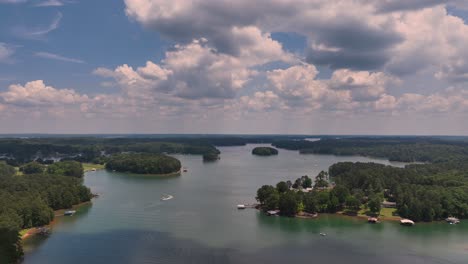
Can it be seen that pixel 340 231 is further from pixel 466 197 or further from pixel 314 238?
pixel 466 197

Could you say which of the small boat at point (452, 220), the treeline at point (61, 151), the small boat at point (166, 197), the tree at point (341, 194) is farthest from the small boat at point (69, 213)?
the treeline at point (61, 151)

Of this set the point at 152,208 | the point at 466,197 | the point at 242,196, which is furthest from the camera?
the point at 242,196

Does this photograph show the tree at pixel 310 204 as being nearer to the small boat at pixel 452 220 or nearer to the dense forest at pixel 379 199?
the dense forest at pixel 379 199

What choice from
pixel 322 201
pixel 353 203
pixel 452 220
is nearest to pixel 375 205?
pixel 353 203

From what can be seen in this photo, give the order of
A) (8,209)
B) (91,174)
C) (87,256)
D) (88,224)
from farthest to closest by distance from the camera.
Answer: (91,174)
(88,224)
(8,209)
(87,256)

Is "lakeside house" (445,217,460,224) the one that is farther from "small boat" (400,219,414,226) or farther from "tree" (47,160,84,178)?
"tree" (47,160,84,178)

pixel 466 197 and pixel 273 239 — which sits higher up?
pixel 466 197

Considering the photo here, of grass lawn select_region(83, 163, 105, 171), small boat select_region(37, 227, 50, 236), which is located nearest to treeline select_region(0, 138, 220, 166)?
grass lawn select_region(83, 163, 105, 171)

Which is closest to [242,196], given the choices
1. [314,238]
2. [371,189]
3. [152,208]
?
[152,208]
